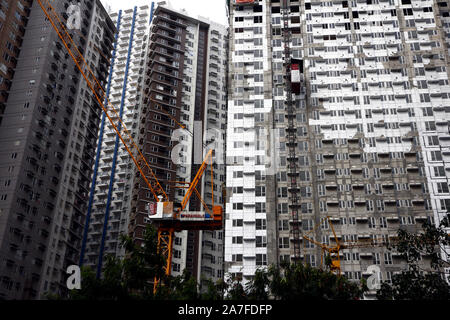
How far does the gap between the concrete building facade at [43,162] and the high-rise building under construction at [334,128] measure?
115 feet

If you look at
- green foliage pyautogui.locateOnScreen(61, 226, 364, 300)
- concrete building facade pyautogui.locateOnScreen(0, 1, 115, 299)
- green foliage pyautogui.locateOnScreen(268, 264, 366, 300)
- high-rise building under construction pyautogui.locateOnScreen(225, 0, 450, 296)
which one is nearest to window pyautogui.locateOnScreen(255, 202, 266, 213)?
high-rise building under construction pyautogui.locateOnScreen(225, 0, 450, 296)

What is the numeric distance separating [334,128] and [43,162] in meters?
58.9

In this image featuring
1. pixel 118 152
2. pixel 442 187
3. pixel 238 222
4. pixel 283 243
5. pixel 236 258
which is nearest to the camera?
pixel 236 258

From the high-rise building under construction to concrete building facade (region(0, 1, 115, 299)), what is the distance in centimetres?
3519

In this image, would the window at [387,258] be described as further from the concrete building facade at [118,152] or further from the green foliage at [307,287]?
the concrete building facade at [118,152]

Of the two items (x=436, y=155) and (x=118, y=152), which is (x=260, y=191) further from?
(x=118, y=152)

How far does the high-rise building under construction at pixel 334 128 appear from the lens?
94.1 m

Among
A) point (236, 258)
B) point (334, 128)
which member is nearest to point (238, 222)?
point (236, 258)

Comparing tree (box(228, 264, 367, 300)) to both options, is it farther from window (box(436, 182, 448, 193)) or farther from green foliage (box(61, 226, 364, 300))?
window (box(436, 182, 448, 193))

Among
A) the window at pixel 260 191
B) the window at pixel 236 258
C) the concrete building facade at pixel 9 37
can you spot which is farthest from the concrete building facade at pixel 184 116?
the concrete building facade at pixel 9 37

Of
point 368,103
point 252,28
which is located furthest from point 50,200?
point 368,103

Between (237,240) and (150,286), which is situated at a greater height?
(237,240)

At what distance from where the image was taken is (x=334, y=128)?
103875 mm

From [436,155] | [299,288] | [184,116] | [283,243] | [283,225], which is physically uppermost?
[184,116]
